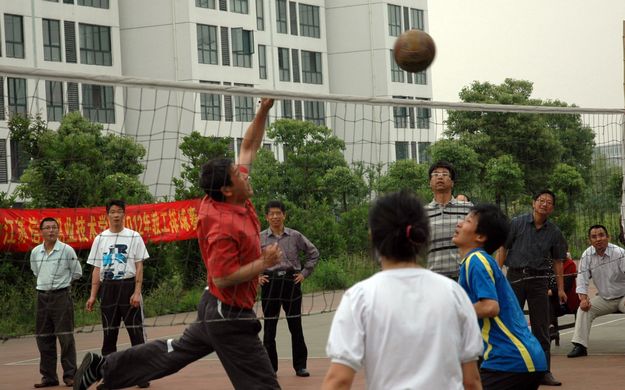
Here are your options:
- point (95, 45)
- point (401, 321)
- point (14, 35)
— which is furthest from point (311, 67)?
point (401, 321)

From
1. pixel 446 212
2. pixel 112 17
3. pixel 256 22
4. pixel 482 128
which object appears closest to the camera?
pixel 446 212

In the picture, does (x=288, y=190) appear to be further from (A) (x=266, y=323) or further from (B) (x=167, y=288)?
(A) (x=266, y=323)

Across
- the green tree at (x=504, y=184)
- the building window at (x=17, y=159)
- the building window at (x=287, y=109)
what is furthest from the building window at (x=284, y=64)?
the green tree at (x=504, y=184)

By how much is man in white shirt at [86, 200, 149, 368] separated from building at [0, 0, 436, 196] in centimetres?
2558

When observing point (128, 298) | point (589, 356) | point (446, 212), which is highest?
point (446, 212)

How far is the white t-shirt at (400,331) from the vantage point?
4160 millimetres

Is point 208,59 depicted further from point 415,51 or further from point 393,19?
point 415,51

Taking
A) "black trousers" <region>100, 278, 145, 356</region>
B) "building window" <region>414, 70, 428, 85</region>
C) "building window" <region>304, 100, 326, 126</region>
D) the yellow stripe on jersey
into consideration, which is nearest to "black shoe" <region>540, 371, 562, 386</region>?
"black trousers" <region>100, 278, 145, 356</region>

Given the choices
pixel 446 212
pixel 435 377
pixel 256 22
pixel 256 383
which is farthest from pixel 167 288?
pixel 256 22

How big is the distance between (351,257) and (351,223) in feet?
3.54

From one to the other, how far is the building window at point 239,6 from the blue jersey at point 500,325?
2027 inches

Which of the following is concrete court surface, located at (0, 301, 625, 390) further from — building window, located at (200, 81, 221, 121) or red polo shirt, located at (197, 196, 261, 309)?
building window, located at (200, 81, 221, 121)

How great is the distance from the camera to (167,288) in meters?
21.9

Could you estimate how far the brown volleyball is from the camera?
10648mm
